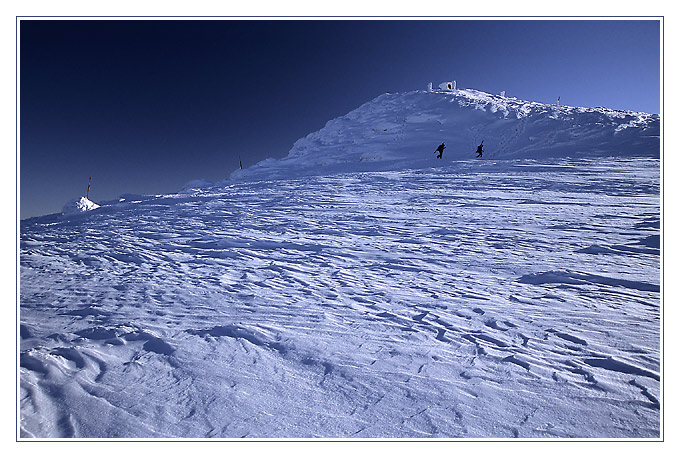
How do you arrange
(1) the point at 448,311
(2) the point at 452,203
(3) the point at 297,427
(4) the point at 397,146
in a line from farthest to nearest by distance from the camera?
(4) the point at 397,146 < (2) the point at 452,203 < (1) the point at 448,311 < (3) the point at 297,427

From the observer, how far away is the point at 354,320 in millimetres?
3836

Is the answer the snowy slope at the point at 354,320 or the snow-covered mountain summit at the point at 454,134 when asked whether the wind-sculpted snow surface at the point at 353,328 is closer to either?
the snowy slope at the point at 354,320

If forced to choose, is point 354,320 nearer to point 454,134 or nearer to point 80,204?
point 80,204

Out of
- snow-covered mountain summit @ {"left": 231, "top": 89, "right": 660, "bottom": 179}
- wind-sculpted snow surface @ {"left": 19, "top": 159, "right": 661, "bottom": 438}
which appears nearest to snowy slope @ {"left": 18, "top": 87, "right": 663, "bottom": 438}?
wind-sculpted snow surface @ {"left": 19, "top": 159, "right": 661, "bottom": 438}

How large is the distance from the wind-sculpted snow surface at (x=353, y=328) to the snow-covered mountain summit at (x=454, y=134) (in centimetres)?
1056

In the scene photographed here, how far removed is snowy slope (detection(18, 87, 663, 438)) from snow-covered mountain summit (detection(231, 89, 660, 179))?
847cm

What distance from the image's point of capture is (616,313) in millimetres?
3803

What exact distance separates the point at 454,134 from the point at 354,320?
80.7 feet
